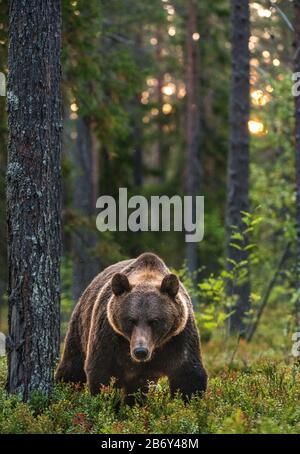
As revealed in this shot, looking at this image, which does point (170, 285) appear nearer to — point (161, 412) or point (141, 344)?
point (141, 344)

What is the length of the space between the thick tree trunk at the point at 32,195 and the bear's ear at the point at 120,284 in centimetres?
60

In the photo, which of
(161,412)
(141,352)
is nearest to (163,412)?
(161,412)

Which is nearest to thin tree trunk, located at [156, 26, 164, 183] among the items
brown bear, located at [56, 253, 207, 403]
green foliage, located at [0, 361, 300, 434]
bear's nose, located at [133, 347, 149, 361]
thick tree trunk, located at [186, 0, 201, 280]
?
thick tree trunk, located at [186, 0, 201, 280]

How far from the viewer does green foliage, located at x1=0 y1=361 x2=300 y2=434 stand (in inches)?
259

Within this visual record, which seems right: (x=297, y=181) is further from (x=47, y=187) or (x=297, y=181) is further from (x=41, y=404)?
(x=41, y=404)

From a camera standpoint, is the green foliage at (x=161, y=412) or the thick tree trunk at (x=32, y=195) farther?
the thick tree trunk at (x=32, y=195)

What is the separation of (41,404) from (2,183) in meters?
4.87

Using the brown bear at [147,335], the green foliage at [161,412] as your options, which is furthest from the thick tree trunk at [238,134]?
the brown bear at [147,335]

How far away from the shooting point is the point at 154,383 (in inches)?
309

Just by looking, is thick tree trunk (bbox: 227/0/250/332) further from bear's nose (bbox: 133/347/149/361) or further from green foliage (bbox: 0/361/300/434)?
bear's nose (bbox: 133/347/149/361)

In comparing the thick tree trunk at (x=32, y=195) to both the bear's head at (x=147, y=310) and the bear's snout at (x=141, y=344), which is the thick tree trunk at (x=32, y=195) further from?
the bear's snout at (x=141, y=344)

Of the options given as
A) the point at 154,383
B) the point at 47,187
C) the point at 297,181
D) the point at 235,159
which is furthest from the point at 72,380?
the point at 235,159

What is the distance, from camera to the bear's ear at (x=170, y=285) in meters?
7.74

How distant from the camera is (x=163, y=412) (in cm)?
720
